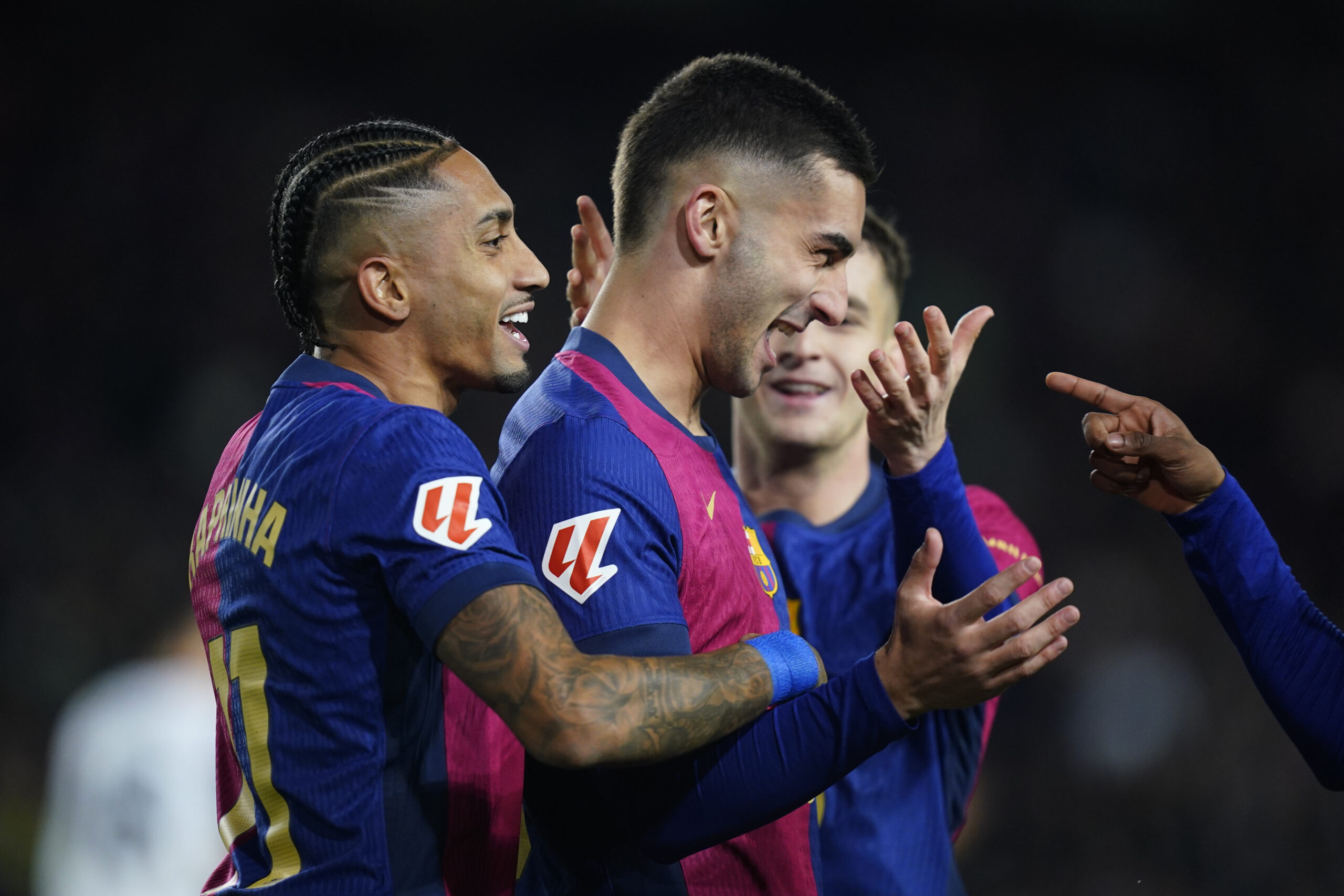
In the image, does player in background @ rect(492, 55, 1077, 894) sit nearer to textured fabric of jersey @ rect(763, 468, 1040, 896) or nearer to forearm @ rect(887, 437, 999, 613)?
forearm @ rect(887, 437, 999, 613)

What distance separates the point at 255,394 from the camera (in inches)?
234

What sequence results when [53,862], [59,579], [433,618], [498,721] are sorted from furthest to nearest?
[59,579]
[53,862]
[498,721]
[433,618]

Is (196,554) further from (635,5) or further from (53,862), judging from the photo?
(635,5)

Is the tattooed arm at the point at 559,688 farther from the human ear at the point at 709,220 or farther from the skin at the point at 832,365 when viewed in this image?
the human ear at the point at 709,220

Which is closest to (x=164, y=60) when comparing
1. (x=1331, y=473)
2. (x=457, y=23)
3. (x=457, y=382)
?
(x=457, y=23)

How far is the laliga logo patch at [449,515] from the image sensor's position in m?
1.45

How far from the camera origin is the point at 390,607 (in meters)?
1.57

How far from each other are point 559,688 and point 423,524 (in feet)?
0.89

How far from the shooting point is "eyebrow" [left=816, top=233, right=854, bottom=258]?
202 centimetres

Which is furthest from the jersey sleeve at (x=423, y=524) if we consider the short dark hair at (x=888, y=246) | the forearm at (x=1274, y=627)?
the short dark hair at (x=888, y=246)

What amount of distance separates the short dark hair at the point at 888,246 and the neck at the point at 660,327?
111 cm

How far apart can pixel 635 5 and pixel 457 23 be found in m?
1.00

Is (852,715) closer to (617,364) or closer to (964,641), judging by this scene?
(964,641)

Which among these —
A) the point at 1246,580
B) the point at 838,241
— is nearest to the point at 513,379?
the point at 838,241
